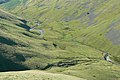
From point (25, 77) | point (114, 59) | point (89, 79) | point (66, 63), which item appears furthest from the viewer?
point (114, 59)

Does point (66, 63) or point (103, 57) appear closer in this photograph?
point (66, 63)

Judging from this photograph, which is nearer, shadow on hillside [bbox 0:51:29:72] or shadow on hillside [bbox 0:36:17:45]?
shadow on hillside [bbox 0:51:29:72]

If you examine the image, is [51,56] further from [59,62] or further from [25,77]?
[25,77]

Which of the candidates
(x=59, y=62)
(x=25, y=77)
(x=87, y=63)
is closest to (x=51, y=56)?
(x=59, y=62)

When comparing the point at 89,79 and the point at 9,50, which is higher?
the point at 9,50

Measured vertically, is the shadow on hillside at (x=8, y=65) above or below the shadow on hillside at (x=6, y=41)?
below

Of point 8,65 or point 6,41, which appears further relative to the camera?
point 6,41

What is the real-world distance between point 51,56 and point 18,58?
2544 cm

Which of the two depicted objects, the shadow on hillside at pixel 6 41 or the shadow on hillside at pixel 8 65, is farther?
the shadow on hillside at pixel 6 41

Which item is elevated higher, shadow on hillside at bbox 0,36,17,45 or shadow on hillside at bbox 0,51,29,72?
shadow on hillside at bbox 0,36,17,45

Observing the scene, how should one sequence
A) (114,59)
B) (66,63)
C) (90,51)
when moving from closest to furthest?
(66,63)
(114,59)
(90,51)

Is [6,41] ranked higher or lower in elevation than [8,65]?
higher

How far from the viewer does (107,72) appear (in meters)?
135

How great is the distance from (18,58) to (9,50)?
271 inches
